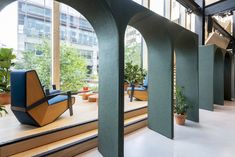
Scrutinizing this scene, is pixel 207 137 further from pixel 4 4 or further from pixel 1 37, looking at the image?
pixel 1 37

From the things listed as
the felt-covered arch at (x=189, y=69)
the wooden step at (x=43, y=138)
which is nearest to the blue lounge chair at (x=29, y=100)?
the wooden step at (x=43, y=138)

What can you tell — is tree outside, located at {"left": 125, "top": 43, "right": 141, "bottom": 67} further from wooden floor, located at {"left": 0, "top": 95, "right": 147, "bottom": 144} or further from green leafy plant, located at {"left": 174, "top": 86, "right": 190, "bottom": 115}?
wooden floor, located at {"left": 0, "top": 95, "right": 147, "bottom": 144}

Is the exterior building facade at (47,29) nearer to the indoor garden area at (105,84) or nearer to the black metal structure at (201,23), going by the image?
the indoor garden area at (105,84)

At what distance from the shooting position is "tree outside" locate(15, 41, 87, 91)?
5.45m

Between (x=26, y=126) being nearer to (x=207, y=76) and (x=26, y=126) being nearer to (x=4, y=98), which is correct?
(x=4, y=98)

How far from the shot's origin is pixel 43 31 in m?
5.64

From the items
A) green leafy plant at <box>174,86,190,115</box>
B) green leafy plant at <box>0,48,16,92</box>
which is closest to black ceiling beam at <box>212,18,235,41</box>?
green leafy plant at <box>174,86,190,115</box>

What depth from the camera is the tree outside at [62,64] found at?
17.9ft

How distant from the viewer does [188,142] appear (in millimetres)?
3455

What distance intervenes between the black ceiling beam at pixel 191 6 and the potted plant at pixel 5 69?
5719mm

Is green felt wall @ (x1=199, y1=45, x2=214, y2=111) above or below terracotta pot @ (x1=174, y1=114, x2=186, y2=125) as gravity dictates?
above

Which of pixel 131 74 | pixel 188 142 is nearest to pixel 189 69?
pixel 188 142

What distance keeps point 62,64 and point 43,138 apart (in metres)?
3.80

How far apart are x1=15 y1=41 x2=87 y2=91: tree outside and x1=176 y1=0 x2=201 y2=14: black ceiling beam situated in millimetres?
4213
